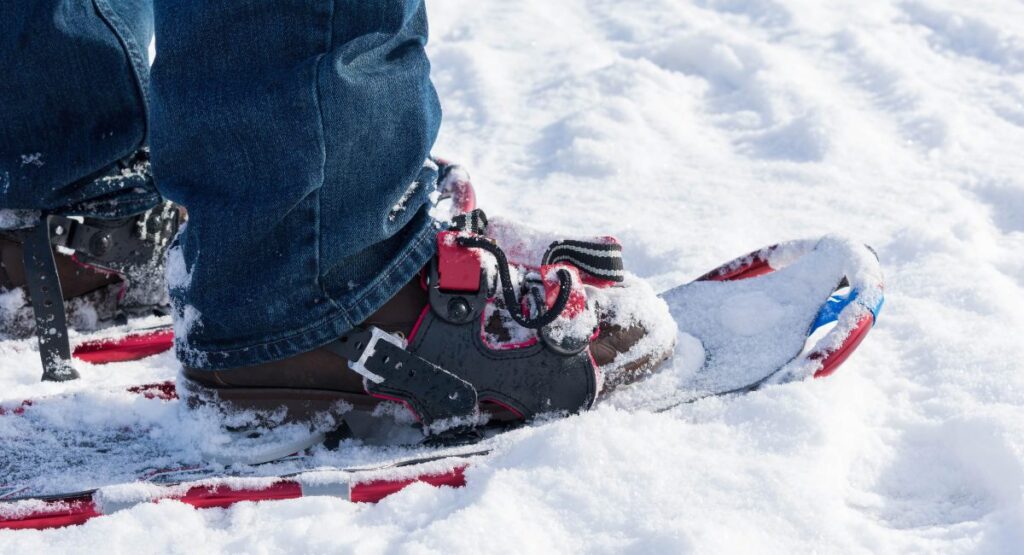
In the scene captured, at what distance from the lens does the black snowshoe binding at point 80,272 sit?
79.4 inches

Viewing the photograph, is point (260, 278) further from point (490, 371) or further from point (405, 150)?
point (490, 371)

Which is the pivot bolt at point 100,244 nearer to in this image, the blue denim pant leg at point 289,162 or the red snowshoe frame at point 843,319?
the blue denim pant leg at point 289,162

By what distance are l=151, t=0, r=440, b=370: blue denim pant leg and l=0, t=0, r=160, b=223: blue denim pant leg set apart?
64 cm

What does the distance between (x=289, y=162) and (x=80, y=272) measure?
3.41 feet

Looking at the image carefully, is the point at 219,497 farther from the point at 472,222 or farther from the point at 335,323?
the point at 472,222

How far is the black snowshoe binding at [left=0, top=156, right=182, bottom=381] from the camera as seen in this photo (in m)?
2.02

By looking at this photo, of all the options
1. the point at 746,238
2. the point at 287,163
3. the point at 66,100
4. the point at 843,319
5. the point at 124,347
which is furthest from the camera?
the point at 746,238

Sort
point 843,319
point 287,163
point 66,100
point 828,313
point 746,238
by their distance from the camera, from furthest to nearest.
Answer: point 746,238 < point 66,100 < point 828,313 < point 843,319 < point 287,163

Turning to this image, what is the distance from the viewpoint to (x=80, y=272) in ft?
7.08

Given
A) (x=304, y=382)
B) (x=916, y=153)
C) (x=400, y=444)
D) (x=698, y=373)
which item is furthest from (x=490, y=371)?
(x=916, y=153)

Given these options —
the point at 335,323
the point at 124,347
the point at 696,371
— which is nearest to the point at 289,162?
the point at 335,323

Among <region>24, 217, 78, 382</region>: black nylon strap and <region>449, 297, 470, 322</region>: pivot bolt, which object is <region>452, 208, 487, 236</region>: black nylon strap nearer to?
<region>449, 297, 470, 322</region>: pivot bolt

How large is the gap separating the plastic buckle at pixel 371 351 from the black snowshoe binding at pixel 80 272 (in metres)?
0.82

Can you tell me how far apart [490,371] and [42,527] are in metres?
0.72
